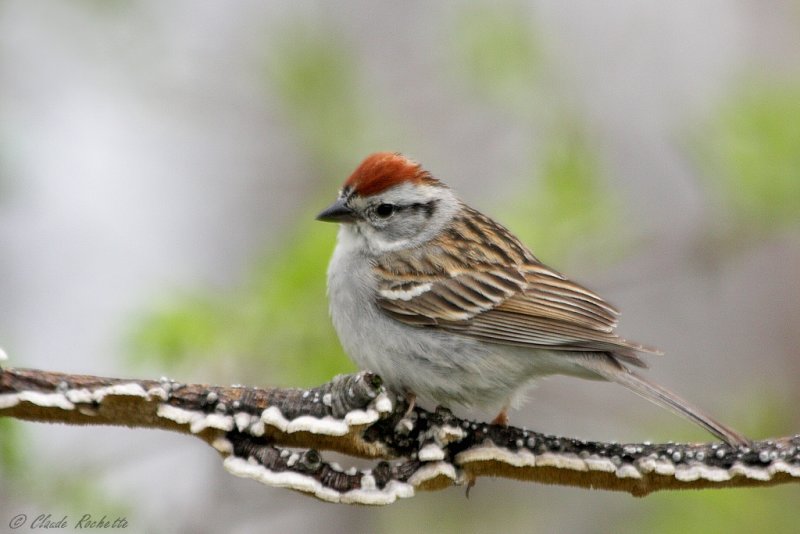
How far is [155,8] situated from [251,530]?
3537mm

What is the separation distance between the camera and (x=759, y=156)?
548cm

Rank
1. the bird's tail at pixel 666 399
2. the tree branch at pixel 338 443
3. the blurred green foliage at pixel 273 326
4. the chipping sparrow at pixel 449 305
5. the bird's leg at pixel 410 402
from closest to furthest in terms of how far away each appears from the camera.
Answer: the tree branch at pixel 338 443
the bird's tail at pixel 666 399
the bird's leg at pixel 410 402
the chipping sparrow at pixel 449 305
the blurred green foliage at pixel 273 326

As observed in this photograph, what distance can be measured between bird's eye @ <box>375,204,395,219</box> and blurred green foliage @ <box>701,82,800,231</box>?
6.51 ft

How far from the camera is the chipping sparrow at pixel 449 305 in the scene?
4.09 meters

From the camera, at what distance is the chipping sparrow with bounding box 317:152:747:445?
4.09m

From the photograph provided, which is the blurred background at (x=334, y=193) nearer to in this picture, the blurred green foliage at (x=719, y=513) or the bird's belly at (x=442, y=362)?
the blurred green foliage at (x=719, y=513)

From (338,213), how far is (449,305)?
697 mm

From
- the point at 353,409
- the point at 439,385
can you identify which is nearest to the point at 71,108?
the point at 439,385

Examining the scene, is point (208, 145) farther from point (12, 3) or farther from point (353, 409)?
point (353, 409)

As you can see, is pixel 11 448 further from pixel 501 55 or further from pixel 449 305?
pixel 501 55

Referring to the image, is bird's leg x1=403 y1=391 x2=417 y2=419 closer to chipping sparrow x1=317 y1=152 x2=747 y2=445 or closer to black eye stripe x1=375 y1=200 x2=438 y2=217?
chipping sparrow x1=317 y1=152 x2=747 y2=445

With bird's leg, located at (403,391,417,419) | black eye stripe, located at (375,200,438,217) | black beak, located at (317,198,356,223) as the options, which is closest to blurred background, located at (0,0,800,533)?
black beak, located at (317,198,356,223)

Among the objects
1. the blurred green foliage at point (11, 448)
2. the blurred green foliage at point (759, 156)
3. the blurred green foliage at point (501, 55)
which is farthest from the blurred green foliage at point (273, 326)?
the blurred green foliage at point (759, 156)

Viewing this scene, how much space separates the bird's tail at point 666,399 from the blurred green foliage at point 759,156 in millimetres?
1896
